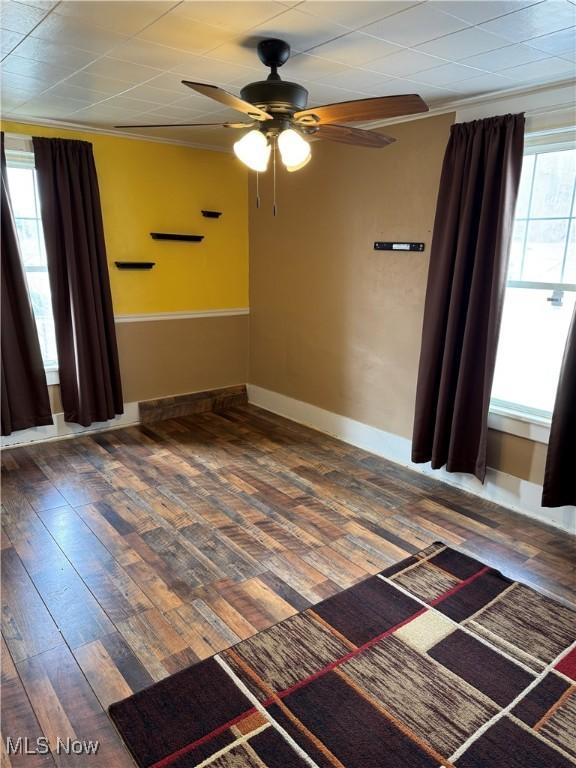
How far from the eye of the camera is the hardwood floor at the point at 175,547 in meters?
2.03

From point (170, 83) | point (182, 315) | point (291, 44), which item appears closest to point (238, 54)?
point (291, 44)

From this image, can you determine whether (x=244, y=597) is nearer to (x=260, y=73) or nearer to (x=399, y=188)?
(x=260, y=73)

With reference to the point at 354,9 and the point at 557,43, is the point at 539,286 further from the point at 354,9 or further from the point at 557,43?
the point at 354,9

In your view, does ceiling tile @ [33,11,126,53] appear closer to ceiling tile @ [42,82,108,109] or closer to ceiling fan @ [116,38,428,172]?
ceiling fan @ [116,38,428,172]

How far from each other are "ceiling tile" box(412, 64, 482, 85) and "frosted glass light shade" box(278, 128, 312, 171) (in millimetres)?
994

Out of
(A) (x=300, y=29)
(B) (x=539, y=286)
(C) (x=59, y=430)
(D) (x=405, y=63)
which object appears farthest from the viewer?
(C) (x=59, y=430)

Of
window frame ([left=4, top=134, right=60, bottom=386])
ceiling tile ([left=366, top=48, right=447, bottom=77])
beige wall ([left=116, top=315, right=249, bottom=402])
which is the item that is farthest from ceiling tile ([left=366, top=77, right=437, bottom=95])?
beige wall ([left=116, top=315, right=249, bottom=402])

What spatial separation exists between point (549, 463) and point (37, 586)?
280cm

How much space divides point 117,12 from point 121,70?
2.39ft

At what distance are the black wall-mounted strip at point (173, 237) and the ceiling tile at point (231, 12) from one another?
105 inches

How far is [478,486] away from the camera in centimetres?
351

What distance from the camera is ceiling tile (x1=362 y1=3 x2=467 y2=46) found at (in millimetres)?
1952

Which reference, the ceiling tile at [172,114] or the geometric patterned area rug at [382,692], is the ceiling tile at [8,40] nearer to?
the ceiling tile at [172,114]

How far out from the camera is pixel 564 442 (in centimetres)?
291
